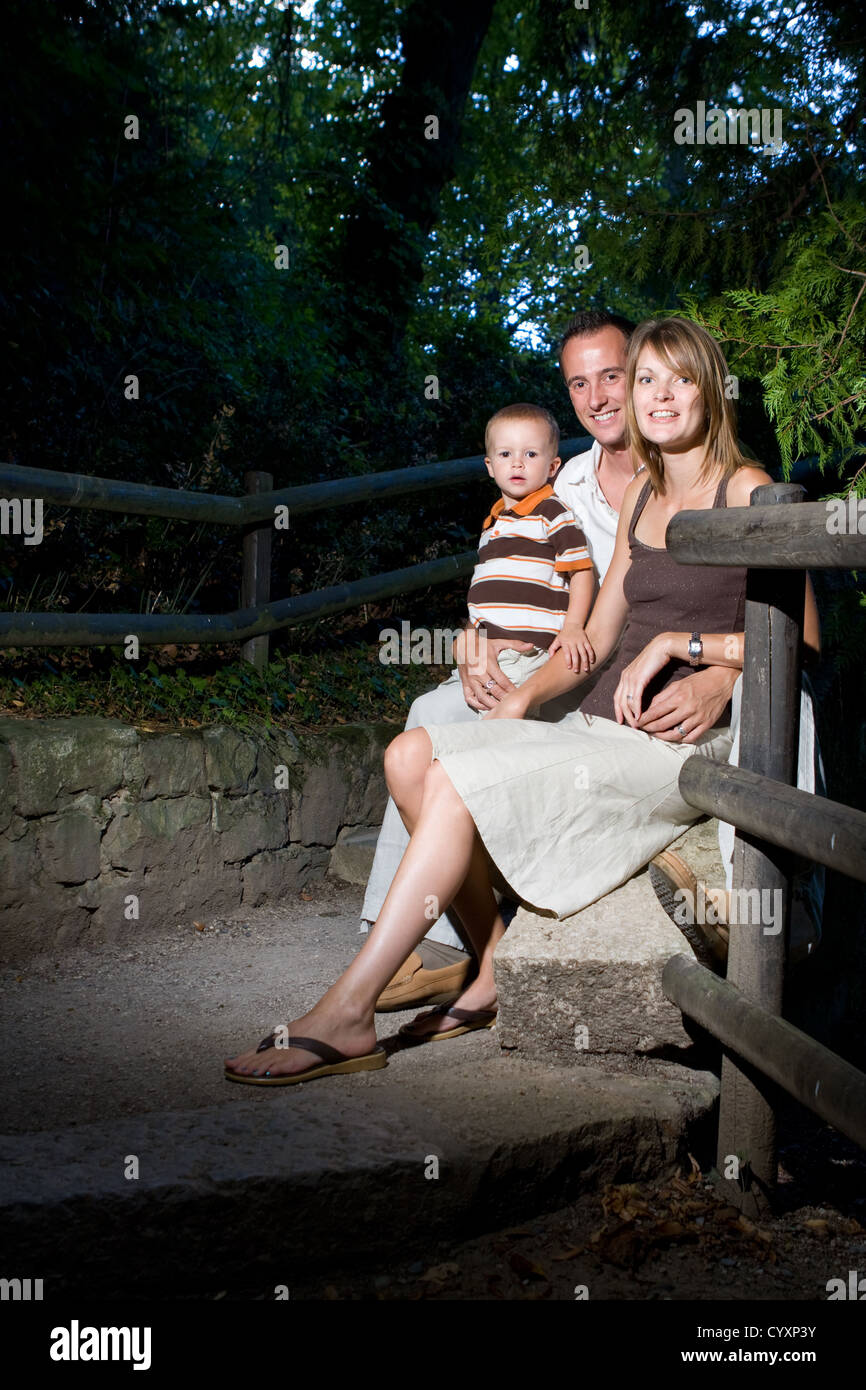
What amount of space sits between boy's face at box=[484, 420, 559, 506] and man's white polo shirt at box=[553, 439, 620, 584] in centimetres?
16

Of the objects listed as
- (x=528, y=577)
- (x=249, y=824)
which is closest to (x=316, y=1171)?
(x=528, y=577)

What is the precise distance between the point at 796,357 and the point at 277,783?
2.46 metres

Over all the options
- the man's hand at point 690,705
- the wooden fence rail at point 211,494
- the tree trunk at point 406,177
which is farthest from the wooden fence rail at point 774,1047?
the tree trunk at point 406,177

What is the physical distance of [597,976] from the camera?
279 cm

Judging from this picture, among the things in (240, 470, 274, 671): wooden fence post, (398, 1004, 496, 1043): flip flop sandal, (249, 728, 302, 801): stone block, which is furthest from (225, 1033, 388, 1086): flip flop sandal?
(240, 470, 274, 671): wooden fence post

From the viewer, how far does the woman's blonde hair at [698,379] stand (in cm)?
289

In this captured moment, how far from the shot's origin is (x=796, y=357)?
11.4 ft

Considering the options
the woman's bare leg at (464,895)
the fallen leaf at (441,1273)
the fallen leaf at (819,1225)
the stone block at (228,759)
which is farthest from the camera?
the stone block at (228,759)

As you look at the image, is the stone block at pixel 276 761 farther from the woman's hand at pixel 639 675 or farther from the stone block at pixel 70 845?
the woman's hand at pixel 639 675

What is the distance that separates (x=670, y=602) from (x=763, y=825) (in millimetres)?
807

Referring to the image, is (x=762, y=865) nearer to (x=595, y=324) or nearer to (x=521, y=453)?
(x=521, y=453)
